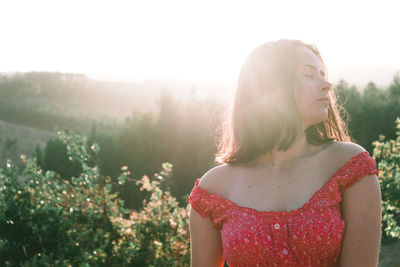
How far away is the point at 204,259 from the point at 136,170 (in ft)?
55.3

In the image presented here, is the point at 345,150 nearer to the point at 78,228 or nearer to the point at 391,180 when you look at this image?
the point at 391,180

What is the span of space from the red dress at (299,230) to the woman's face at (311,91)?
268 millimetres

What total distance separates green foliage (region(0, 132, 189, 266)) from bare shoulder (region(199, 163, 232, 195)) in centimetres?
226

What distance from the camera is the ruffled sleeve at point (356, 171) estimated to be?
1.59m

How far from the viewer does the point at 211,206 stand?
1.80 meters

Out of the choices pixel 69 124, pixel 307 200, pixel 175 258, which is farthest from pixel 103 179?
pixel 69 124

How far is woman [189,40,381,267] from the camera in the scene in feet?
5.13

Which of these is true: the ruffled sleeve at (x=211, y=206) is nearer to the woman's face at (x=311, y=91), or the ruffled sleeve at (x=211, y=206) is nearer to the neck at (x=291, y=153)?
the neck at (x=291, y=153)

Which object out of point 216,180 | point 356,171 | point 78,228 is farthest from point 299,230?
point 78,228

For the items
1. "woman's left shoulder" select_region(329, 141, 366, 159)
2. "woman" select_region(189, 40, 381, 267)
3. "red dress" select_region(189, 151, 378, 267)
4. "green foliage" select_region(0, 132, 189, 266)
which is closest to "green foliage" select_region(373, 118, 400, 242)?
"green foliage" select_region(0, 132, 189, 266)

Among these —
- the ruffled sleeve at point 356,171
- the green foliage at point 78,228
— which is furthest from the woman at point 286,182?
the green foliage at point 78,228

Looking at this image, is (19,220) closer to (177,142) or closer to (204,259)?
(204,259)

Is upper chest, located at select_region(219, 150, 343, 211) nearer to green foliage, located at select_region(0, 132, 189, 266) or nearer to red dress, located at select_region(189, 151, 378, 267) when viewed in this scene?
red dress, located at select_region(189, 151, 378, 267)

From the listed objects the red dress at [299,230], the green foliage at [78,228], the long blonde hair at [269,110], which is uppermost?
the long blonde hair at [269,110]
